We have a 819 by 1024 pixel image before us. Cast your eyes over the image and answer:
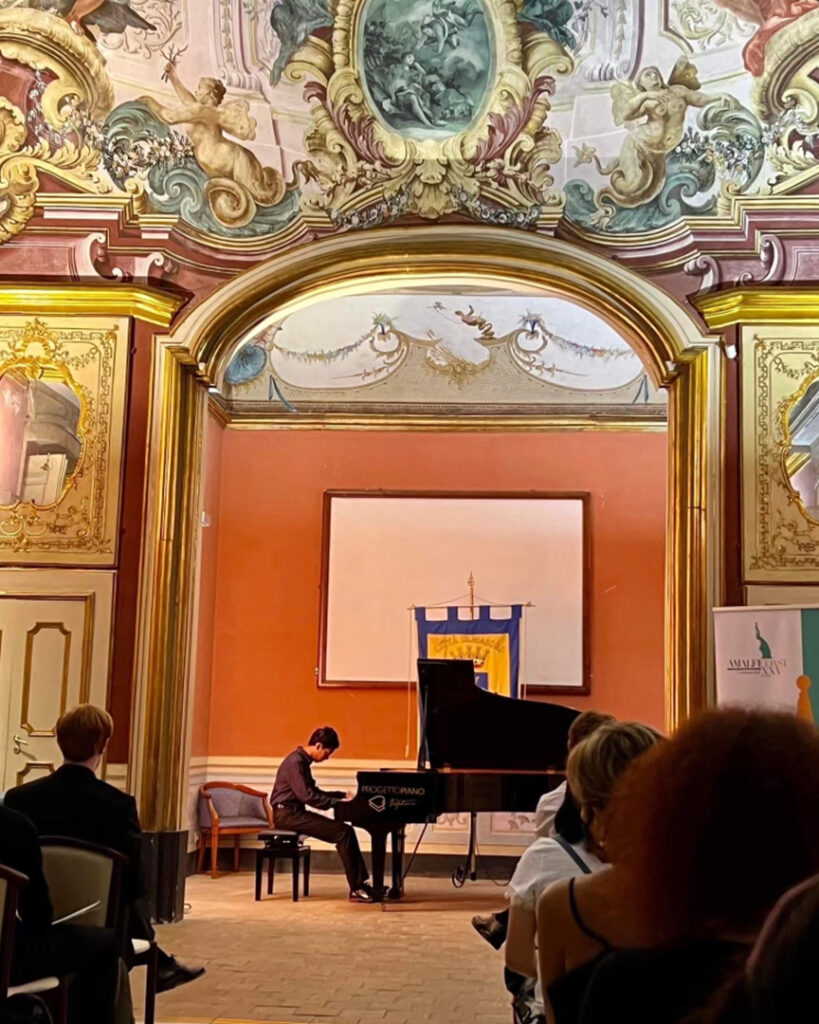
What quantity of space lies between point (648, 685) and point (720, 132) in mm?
5182

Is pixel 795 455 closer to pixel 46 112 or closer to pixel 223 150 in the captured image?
pixel 223 150

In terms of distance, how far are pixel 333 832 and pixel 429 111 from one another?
522 cm

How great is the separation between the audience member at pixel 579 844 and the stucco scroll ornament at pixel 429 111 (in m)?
6.09

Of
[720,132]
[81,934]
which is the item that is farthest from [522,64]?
[81,934]

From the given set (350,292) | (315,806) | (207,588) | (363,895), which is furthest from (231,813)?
(350,292)

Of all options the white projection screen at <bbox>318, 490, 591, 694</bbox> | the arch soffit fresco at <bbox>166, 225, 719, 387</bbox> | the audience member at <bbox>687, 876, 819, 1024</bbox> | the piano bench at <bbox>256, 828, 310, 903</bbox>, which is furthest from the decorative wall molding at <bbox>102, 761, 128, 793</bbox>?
the audience member at <bbox>687, 876, 819, 1024</bbox>

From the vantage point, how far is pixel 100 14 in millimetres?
7691

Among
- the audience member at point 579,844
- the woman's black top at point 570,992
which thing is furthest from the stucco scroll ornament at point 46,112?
the woman's black top at point 570,992

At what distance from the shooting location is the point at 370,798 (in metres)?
8.74

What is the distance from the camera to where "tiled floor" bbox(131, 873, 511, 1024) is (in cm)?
539

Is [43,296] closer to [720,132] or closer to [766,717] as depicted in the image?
[720,132]

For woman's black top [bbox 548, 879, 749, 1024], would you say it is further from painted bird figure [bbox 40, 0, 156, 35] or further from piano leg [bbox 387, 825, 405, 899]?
piano leg [bbox 387, 825, 405, 899]

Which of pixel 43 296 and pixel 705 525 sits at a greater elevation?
pixel 43 296

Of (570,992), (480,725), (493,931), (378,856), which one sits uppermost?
(570,992)
